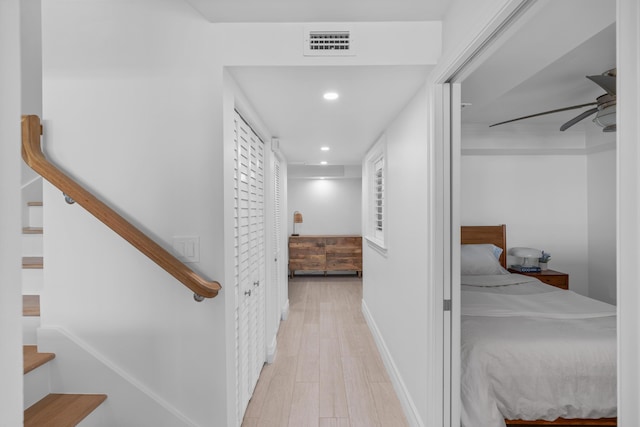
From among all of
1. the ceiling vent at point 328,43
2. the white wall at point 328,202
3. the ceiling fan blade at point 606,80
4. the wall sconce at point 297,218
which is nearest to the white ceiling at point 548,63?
the ceiling fan blade at point 606,80

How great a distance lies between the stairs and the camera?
57.4 inches

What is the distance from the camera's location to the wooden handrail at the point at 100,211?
1.47 meters

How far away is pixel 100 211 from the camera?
149 centimetres

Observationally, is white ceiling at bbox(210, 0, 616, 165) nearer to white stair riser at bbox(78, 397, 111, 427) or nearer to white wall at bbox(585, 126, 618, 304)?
white wall at bbox(585, 126, 618, 304)

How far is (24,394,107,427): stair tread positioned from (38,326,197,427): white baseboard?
0.14ft

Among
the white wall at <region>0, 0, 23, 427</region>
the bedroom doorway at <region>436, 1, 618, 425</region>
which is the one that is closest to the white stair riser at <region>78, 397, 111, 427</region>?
the white wall at <region>0, 0, 23, 427</region>

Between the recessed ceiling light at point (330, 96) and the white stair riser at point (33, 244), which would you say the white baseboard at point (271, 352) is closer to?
the white stair riser at point (33, 244)

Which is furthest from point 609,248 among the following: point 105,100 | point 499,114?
point 105,100

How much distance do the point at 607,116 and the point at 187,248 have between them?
2.67 meters

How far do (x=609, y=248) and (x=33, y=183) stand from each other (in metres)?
5.29

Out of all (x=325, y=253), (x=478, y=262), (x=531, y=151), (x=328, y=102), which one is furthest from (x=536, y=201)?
(x=325, y=253)

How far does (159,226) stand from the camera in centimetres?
167

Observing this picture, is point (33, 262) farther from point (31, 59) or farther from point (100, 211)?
point (31, 59)
